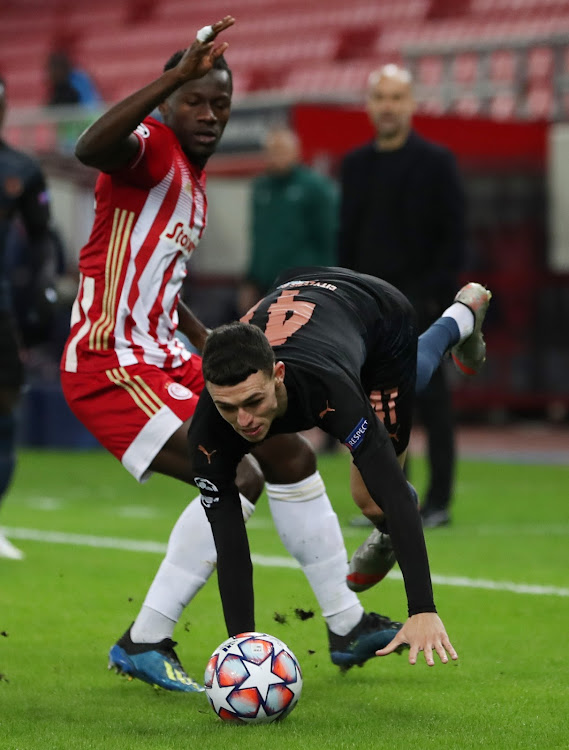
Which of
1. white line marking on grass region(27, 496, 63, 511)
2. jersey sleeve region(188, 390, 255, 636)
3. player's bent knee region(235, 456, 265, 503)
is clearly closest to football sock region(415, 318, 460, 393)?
player's bent knee region(235, 456, 265, 503)

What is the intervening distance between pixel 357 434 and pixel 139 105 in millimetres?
1170

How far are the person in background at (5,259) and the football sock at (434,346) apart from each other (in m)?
2.49

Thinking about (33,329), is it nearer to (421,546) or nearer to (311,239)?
(311,239)

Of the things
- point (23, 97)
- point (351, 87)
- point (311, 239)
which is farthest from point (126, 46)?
point (311, 239)

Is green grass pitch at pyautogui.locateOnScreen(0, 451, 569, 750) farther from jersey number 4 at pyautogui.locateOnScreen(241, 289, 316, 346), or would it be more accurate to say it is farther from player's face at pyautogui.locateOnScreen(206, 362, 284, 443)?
jersey number 4 at pyautogui.locateOnScreen(241, 289, 316, 346)

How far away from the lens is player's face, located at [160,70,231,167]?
445 cm

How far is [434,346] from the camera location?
194 inches

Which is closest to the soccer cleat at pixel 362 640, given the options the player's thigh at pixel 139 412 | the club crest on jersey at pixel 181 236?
the player's thigh at pixel 139 412

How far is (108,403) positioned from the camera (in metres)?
4.47

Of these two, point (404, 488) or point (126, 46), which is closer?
point (404, 488)

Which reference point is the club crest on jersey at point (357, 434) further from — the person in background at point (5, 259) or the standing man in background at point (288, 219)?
the standing man in background at point (288, 219)

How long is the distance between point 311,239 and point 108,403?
20.3ft

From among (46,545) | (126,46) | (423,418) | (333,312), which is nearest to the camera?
(333,312)

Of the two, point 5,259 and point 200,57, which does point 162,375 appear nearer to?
point 200,57
